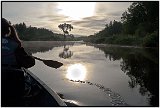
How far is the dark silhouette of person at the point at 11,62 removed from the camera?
4973mm

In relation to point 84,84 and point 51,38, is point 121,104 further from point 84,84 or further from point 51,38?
point 51,38

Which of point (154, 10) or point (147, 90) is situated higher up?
point (154, 10)

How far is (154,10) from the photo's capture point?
54.0 meters

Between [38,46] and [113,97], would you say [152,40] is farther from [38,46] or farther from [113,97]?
[113,97]

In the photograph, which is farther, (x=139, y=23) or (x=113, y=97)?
(x=139, y=23)

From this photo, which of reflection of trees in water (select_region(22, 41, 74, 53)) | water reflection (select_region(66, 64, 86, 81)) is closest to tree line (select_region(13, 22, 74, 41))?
reflection of trees in water (select_region(22, 41, 74, 53))

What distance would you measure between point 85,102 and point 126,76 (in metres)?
5.09

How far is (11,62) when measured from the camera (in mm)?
5066

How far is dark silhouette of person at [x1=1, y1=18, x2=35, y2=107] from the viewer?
4.97 m

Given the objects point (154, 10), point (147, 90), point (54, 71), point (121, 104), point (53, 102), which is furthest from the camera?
point (154, 10)

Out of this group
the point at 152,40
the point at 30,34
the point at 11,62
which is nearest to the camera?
the point at 11,62

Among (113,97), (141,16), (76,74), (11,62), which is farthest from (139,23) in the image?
(11,62)

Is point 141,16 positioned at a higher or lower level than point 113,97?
higher

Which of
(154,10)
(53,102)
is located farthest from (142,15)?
(53,102)
